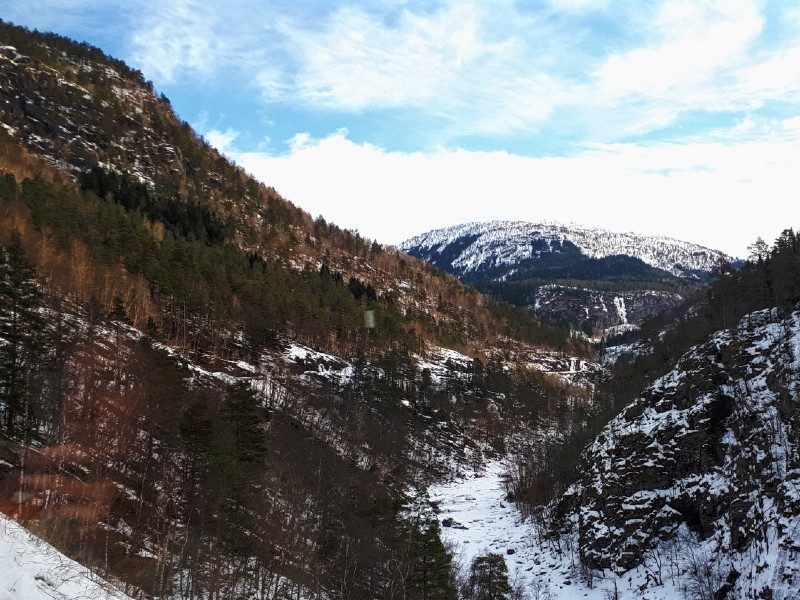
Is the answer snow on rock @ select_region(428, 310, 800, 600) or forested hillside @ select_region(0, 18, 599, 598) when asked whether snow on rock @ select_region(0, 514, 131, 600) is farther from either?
snow on rock @ select_region(428, 310, 800, 600)

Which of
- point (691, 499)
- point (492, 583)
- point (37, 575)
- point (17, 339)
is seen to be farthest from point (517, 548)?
point (37, 575)

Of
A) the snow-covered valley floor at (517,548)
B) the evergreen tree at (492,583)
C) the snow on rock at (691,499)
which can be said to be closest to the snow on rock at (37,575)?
the evergreen tree at (492,583)

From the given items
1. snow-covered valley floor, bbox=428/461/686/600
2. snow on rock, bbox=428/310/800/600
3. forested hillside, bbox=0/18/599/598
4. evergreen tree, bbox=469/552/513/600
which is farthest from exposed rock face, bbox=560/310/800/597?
forested hillside, bbox=0/18/599/598

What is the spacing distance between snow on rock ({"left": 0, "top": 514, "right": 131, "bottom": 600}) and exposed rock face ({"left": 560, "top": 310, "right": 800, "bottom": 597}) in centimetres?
3997

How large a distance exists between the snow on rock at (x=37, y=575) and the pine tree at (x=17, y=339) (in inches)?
1051

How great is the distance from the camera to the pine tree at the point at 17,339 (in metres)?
35.9

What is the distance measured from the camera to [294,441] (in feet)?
238

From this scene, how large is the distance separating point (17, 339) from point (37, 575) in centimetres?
3582

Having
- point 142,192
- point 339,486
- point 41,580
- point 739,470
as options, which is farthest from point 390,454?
point 142,192

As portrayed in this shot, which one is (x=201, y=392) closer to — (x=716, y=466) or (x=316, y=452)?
(x=316, y=452)

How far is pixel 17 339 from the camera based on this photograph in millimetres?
39031

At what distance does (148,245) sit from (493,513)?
7795cm

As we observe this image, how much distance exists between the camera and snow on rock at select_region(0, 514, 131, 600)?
10195mm

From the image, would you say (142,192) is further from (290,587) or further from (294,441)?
(290,587)
